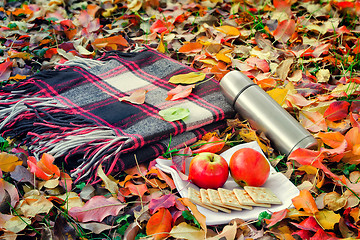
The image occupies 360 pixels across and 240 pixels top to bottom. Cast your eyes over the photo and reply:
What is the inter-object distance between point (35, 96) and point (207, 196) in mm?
934

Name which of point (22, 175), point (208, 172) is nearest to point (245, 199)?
point (208, 172)

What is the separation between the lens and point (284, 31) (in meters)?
2.16

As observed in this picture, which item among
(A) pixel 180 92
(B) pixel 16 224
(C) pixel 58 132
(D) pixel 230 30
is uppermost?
(D) pixel 230 30

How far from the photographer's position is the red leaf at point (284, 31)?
2.15m

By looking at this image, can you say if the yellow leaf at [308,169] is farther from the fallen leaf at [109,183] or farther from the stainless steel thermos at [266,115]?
the fallen leaf at [109,183]

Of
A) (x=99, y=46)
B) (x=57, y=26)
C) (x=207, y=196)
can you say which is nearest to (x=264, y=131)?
(x=207, y=196)

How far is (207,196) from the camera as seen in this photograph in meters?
1.17

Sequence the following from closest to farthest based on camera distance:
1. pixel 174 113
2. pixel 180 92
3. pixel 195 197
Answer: pixel 195 197 < pixel 174 113 < pixel 180 92

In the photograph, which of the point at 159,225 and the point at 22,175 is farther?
the point at 22,175

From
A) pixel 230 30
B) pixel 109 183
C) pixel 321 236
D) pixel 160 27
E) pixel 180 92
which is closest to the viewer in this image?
pixel 321 236

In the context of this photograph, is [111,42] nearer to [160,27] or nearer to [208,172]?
[160,27]

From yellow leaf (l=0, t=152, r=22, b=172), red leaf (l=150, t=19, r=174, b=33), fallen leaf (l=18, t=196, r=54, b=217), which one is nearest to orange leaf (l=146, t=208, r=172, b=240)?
fallen leaf (l=18, t=196, r=54, b=217)

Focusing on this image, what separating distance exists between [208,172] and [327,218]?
390mm

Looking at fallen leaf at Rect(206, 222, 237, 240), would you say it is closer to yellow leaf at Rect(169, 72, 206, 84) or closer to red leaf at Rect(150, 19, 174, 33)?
yellow leaf at Rect(169, 72, 206, 84)
